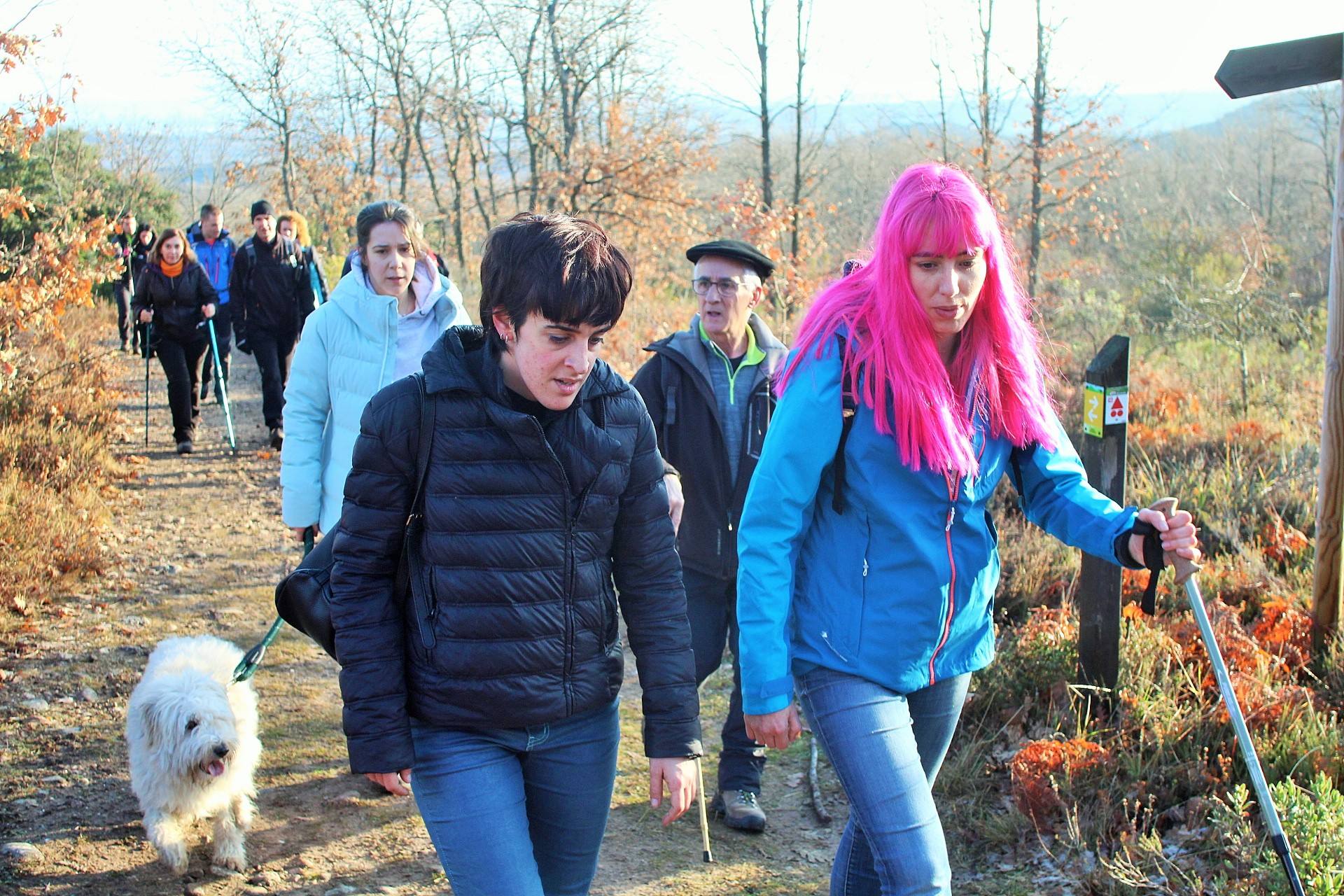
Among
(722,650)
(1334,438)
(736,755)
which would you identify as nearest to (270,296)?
(722,650)

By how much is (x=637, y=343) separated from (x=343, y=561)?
37.6ft

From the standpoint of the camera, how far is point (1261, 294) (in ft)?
41.0

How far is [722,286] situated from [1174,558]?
85.5 inches

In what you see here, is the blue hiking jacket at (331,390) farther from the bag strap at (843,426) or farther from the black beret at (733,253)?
the bag strap at (843,426)

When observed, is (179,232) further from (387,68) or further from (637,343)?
(387,68)

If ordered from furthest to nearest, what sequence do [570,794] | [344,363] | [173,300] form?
[173,300], [344,363], [570,794]

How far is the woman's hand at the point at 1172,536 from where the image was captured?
255cm

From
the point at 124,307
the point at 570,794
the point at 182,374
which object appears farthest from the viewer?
the point at 124,307

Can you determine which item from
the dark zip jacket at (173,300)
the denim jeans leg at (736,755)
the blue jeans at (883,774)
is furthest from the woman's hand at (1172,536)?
the dark zip jacket at (173,300)

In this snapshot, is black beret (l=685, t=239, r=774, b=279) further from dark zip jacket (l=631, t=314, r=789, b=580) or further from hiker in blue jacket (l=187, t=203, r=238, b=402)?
hiker in blue jacket (l=187, t=203, r=238, b=402)

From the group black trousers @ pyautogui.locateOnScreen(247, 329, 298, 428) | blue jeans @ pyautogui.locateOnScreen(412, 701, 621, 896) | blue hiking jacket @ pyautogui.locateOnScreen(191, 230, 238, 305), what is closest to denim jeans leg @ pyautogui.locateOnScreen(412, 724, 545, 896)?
blue jeans @ pyautogui.locateOnScreen(412, 701, 621, 896)

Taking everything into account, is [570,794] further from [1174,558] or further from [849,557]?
[1174,558]

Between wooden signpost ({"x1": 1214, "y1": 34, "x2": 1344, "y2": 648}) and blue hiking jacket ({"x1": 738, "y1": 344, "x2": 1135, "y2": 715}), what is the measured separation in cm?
269

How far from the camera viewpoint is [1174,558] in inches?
103
